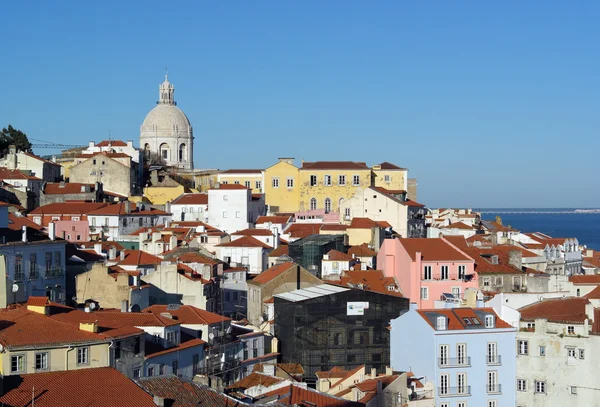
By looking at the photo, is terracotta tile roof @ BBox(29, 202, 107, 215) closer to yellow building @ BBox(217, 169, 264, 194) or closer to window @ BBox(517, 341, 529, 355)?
yellow building @ BBox(217, 169, 264, 194)

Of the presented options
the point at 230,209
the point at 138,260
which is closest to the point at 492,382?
the point at 138,260

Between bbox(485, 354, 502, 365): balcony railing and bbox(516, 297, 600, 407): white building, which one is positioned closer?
bbox(485, 354, 502, 365): balcony railing

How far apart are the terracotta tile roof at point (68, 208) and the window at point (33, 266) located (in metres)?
30.5

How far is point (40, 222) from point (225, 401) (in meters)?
46.2

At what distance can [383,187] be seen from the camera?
9188 cm

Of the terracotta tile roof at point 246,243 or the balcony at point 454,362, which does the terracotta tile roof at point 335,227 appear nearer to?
the terracotta tile roof at point 246,243

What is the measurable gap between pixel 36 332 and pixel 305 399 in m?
7.82

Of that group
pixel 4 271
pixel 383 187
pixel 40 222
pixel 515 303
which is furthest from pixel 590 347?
pixel 383 187

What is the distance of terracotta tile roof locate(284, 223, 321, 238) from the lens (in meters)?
72.4

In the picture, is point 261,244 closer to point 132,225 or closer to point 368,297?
point 132,225

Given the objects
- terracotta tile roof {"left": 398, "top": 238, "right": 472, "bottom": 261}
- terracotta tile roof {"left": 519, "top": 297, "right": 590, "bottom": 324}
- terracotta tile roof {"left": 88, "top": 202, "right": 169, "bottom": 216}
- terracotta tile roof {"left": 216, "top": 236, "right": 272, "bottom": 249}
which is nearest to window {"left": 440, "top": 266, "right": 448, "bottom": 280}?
terracotta tile roof {"left": 398, "top": 238, "right": 472, "bottom": 261}

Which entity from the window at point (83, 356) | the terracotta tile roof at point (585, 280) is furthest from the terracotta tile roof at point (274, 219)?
the window at point (83, 356)

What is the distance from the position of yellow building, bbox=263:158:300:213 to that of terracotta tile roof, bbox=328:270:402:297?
112 feet

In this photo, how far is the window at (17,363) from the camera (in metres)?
28.6
